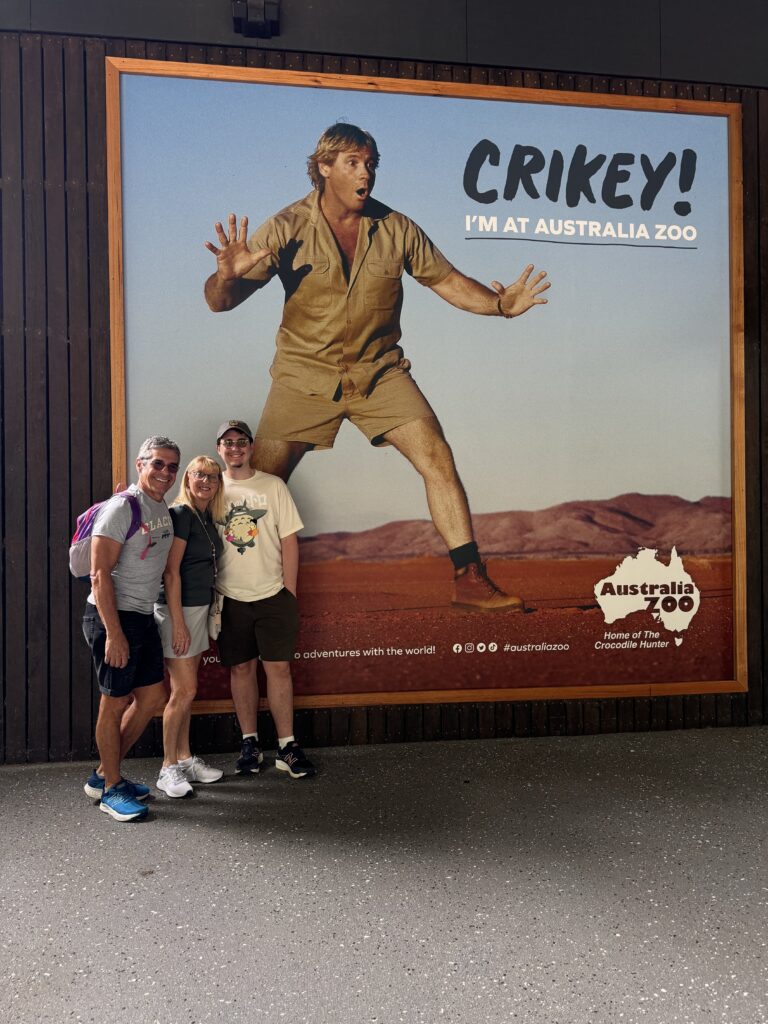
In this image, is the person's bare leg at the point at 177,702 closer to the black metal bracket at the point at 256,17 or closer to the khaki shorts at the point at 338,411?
the khaki shorts at the point at 338,411

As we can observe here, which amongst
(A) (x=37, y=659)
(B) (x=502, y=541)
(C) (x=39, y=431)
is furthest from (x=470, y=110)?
(A) (x=37, y=659)

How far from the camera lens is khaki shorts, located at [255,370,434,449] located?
332cm

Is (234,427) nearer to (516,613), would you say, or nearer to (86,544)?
(86,544)

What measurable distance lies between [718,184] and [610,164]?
0.62 metres

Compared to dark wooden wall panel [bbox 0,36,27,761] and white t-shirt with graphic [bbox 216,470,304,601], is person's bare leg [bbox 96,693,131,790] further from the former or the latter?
dark wooden wall panel [bbox 0,36,27,761]

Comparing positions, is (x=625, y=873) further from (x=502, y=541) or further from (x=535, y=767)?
(x=502, y=541)

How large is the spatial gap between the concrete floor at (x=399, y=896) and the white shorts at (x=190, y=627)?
23.7 inches

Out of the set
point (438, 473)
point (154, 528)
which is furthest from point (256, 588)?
point (438, 473)

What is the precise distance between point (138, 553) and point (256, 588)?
0.57 metres

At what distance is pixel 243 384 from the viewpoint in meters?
3.30

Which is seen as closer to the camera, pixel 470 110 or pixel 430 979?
pixel 430 979

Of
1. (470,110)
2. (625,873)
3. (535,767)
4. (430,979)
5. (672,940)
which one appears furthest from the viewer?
(470,110)

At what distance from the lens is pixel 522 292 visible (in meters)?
3.46

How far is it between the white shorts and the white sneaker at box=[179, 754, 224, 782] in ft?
1.65
